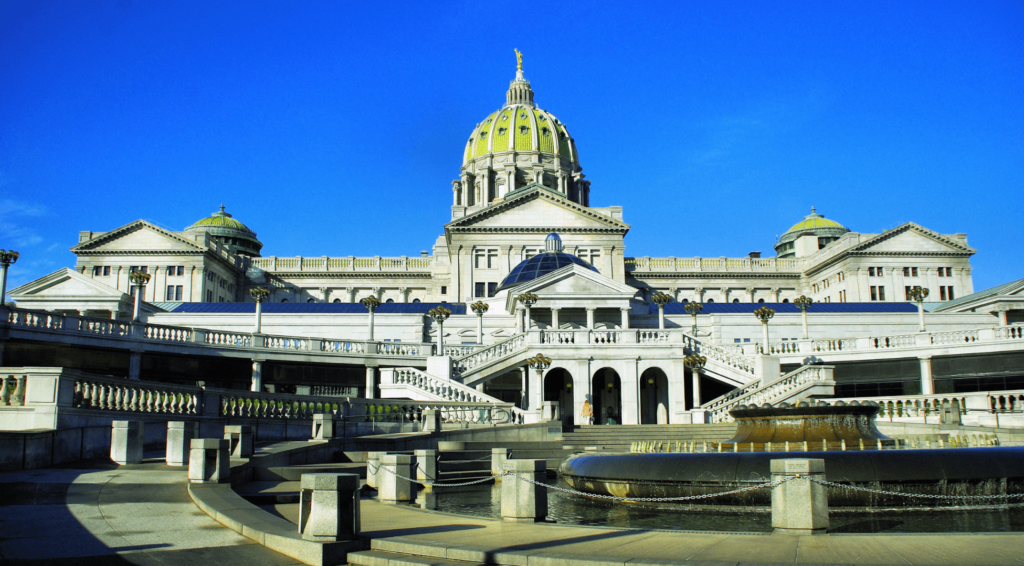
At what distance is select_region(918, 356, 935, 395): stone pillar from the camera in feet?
165

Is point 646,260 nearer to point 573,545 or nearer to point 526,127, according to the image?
point 526,127

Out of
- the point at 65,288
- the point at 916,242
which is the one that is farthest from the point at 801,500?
the point at 916,242

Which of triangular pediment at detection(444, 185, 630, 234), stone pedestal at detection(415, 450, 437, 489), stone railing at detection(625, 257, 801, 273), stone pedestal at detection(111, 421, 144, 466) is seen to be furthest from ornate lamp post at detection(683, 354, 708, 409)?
stone railing at detection(625, 257, 801, 273)

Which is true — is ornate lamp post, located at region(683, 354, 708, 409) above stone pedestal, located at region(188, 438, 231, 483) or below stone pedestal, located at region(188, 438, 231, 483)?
above

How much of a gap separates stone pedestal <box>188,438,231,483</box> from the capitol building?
21.8 metres

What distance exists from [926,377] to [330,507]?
47439 millimetres

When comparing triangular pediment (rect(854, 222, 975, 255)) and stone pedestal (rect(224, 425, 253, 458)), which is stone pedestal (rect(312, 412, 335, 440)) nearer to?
stone pedestal (rect(224, 425, 253, 458))

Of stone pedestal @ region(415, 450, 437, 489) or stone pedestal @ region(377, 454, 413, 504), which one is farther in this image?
stone pedestal @ region(415, 450, 437, 489)

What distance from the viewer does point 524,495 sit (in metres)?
15.0

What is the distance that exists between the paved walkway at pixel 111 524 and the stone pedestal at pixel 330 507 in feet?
2.17

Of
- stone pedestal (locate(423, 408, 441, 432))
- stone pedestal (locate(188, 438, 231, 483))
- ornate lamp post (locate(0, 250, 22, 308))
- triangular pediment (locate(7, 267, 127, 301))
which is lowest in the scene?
stone pedestal (locate(188, 438, 231, 483))

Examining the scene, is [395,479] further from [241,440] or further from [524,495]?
[241,440]

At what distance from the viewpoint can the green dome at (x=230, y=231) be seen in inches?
5221

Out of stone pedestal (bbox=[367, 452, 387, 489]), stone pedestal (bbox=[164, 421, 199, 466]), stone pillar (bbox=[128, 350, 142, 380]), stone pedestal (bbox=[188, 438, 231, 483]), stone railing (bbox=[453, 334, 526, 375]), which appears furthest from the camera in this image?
stone railing (bbox=[453, 334, 526, 375])
